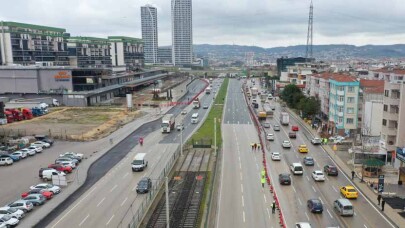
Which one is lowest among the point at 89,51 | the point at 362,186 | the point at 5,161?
the point at 362,186

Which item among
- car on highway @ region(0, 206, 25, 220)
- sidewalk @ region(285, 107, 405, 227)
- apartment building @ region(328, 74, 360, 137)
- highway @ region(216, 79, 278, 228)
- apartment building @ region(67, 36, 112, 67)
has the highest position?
apartment building @ region(67, 36, 112, 67)

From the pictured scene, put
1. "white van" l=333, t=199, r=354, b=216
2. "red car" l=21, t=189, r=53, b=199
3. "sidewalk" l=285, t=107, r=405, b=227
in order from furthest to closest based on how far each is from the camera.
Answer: "red car" l=21, t=189, r=53, b=199 < "white van" l=333, t=199, r=354, b=216 < "sidewalk" l=285, t=107, r=405, b=227

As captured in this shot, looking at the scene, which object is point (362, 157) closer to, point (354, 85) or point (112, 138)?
point (354, 85)

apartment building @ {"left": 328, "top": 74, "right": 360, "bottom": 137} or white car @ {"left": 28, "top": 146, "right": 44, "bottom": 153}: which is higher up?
apartment building @ {"left": 328, "top": 74, "right": 360, "bottom": 137}

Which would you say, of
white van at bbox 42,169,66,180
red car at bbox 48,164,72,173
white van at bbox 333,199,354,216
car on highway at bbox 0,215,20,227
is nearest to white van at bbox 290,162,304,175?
white van at bbox 333,199,354,216

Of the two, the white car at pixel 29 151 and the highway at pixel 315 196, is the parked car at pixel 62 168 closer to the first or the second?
the white car at pixel 29 151

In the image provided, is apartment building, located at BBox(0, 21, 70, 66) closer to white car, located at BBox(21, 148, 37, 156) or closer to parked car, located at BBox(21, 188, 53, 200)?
white car, located at BBox(21, 148, 37, 156)

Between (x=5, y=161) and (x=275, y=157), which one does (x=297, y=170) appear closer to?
(x=275, y=157)

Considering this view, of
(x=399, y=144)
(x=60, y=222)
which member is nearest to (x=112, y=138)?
(x=60, y=222)

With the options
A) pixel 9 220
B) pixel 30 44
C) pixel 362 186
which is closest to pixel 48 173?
pixel 9 220
